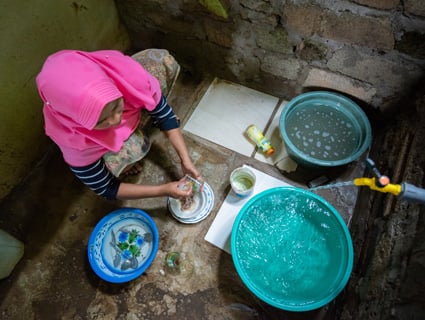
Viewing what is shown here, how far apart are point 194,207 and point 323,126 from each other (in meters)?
0.85

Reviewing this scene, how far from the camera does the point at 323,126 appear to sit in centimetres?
176

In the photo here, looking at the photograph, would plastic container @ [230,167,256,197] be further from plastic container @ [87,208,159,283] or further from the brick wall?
the brick wall

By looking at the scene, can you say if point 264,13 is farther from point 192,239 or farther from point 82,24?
point 192,239

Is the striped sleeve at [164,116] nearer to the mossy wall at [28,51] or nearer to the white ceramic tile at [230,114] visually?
the white ceramic tile at [230,114]

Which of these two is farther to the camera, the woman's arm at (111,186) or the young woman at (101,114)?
the woman's arm at (111,186)

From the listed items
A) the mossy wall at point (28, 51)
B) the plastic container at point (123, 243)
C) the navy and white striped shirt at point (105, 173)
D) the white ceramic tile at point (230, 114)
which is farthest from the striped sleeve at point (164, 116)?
the mossy wall at point (28, 51)

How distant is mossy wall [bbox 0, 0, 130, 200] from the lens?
1.48 meters

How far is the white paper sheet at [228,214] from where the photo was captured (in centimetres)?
162

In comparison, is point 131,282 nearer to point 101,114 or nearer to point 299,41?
point 101,114

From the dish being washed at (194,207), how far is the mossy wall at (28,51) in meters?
0.89

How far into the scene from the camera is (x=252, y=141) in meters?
1.87

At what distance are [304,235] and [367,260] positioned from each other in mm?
284

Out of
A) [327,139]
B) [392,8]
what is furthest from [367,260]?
[392,8]

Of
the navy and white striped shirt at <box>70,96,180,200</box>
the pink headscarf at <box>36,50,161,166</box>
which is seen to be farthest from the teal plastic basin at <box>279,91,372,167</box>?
the pink headscarf at <box>36,50,161,166</box>
